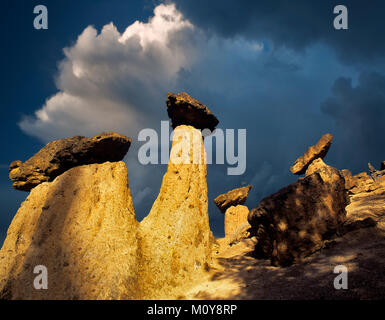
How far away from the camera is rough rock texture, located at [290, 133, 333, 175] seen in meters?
19.7

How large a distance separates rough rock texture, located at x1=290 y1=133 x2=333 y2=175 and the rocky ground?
14.4 metres

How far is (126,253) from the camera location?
564cm

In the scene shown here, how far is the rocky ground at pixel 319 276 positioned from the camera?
148 inches

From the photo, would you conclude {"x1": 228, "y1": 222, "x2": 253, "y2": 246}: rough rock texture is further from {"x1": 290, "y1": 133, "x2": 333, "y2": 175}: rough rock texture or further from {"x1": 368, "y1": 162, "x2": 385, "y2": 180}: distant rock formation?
{"x1": 368, "y1": 162, "x2": 385, "y2": 180}: distant rock formation

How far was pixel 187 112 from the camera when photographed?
28.6 ft

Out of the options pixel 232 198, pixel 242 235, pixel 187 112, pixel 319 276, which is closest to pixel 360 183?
pixel 232 198

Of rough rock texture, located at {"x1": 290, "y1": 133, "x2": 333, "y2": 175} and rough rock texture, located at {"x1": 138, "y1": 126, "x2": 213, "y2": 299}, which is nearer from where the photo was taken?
Result: rough rock texture, located at {"x1": 138, "y1": 126, "x2": 213, "y2": 299}

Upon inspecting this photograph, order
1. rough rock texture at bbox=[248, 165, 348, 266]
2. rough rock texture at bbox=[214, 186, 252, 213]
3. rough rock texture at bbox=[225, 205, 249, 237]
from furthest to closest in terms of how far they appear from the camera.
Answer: rough rock texture at bbox=[214, 186, 252, 213]
rough rock texture at bbox=[225, 205, 249, 237]
rough rock texture at bbox=[248, 165, 348, 266]

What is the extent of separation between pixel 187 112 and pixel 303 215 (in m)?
5.56

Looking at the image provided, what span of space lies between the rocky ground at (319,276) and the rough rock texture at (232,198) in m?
12.1

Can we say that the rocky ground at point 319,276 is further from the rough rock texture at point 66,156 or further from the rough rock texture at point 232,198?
the rough rock texture at point 232,198

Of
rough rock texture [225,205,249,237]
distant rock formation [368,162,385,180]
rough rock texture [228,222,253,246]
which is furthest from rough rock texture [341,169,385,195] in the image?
rough rock texture [225,205,249,237]

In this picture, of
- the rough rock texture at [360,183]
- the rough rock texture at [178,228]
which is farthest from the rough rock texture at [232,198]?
the rough rock texture at [178,228]
